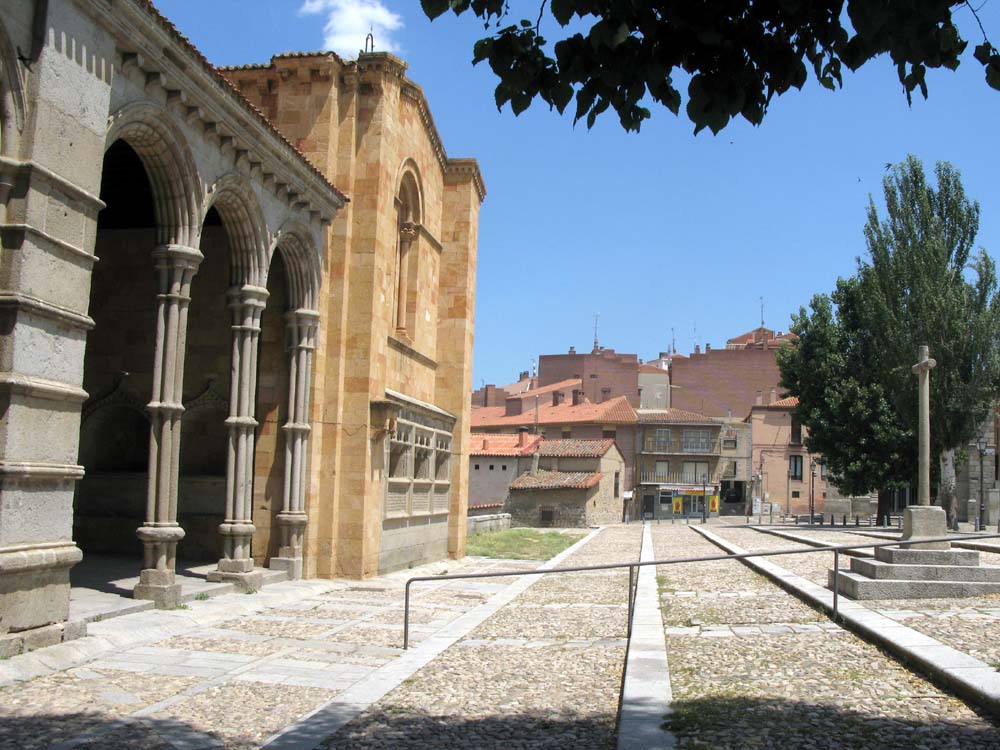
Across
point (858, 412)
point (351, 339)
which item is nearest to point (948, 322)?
point (858, 412)

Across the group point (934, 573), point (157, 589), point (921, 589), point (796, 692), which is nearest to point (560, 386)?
point (934, 573)

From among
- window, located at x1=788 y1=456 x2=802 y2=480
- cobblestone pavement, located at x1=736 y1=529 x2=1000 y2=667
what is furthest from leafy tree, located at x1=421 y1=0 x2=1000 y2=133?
window, located at x1=788 y1=456 x2=802 y2=480

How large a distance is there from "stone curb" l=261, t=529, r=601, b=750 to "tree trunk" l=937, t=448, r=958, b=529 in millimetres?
24962

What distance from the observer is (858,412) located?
37125mm

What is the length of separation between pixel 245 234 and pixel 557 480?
43530 mm

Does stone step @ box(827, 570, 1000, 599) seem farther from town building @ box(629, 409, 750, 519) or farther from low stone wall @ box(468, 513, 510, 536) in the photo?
A: town building @ box(629, 409, 750, 519)

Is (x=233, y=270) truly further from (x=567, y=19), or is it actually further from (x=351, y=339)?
(x=567, y=19)

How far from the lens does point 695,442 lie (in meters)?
70.3

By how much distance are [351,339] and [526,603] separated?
5.40 m

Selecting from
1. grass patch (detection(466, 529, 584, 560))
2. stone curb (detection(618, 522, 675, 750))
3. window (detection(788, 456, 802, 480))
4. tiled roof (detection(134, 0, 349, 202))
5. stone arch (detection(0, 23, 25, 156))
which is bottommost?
grass patch (detection(466, 529, 584, 560))

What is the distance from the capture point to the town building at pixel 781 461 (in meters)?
69.8

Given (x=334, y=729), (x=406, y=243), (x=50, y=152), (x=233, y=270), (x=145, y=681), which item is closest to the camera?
(x=334, y=729)

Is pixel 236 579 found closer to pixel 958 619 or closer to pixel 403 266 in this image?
pixel 403 266

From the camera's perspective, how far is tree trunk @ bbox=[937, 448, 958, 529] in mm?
31875
